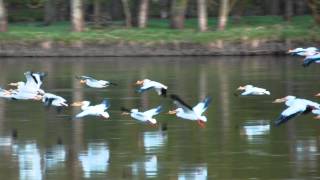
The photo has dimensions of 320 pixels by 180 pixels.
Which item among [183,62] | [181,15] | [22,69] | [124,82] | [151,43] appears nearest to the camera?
[124,82]

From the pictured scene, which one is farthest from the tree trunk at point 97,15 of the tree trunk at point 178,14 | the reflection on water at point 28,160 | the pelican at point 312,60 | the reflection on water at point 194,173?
the reflection on water at point 194,173

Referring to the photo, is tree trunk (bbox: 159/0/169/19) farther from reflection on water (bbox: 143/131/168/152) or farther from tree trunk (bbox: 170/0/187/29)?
reflection on water (bbox: 143/131/168/152)

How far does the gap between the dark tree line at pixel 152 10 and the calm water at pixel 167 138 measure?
13.9 metres

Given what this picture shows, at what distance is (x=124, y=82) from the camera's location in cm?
3206

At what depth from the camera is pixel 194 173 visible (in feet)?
53.1

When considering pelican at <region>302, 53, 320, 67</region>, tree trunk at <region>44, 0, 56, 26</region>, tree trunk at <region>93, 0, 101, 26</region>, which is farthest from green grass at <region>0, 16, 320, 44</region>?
pelican at <region>302, 53, 320, 67</region>

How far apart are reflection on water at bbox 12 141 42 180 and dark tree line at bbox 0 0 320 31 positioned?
27194 millimetres

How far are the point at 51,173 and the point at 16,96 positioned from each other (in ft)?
24.0

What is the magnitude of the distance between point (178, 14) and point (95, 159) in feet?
100

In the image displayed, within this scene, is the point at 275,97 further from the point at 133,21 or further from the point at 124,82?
the point at 133,21

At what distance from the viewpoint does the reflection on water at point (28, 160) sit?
53.1 feet

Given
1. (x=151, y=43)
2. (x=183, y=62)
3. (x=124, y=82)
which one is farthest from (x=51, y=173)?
(x=151, y=43)

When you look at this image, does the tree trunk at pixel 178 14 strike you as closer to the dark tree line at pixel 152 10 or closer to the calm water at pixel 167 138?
the dark tree line at pixel 152 10

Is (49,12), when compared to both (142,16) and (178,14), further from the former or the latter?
(178,14)
